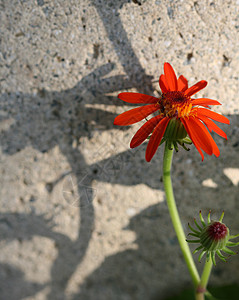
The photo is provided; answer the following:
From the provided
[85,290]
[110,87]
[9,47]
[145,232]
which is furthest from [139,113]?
[85,290]

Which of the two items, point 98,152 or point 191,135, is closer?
point 191,135

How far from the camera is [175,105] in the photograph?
42 centimetres

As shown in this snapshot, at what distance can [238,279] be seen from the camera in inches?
31.3

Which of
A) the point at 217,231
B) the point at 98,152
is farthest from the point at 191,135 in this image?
the point at 98,152

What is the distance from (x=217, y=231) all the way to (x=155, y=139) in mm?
167

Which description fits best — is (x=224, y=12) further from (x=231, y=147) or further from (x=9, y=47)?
(x=9, y=47)

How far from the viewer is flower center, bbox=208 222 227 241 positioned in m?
0.45

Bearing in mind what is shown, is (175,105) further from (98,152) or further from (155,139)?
(98,152)

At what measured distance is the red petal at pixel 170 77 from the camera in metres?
0.45

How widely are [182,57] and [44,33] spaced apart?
24 cm

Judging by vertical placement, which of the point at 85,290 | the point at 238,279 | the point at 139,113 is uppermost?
the point at 139,113

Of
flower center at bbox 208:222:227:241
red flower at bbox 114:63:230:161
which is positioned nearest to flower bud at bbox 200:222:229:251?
flower center at bbox 208:222:227:241

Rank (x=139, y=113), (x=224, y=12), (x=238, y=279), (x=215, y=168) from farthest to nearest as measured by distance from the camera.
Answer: (x=238, y=279), (x=215, y=168), (x=224, y=12), (x=139, y=113)

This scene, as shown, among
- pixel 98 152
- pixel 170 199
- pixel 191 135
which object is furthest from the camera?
pixel 98 152
